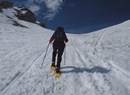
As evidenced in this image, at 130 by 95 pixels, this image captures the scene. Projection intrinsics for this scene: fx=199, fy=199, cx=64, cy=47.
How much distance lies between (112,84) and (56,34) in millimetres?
3824

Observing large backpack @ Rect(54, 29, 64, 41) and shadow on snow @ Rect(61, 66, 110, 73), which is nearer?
large backpack @ Rect(54, 29, 64, 41)

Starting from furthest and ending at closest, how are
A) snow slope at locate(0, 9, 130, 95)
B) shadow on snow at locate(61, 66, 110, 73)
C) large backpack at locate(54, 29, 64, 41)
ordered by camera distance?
shadow on snow at locate(61, 66, 110, 73), large backpack at locate(54, 29, 64, 41), snow slope at locate(0, 9, 130, 95)

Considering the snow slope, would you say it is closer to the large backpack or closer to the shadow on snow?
the shadow on snow

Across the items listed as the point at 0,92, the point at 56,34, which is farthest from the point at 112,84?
the point at 0,92

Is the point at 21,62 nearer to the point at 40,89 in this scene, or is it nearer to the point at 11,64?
the point at 11,64

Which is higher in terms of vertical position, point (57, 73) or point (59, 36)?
point (59, 36)

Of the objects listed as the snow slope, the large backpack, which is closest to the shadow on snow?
the snow slope

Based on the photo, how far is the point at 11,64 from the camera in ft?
39.1

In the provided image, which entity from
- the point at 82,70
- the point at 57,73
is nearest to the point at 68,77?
the point at 57,73

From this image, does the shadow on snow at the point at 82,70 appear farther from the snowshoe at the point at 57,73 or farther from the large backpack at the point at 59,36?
the large backpack at the point at 59,36

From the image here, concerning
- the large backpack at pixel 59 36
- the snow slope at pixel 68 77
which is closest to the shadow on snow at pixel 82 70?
the snow slope at pixel 68 77

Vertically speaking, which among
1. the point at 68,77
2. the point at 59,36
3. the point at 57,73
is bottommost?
the point at 68,77

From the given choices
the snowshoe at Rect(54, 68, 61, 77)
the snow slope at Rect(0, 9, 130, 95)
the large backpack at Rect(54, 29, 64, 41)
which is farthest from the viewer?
the large backpack at Rect(54, 29, 64, 41)

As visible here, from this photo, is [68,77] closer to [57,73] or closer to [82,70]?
[57,73]
